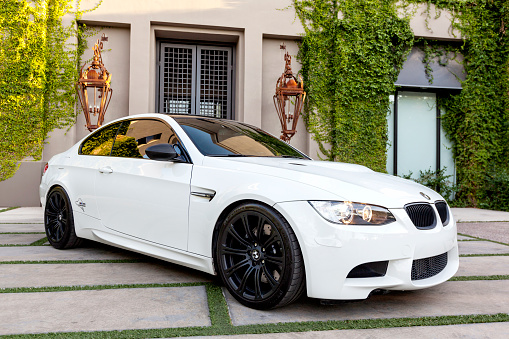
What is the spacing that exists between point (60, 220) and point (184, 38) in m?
6.69

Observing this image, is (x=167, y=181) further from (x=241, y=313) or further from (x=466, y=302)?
(x=466, y=302)

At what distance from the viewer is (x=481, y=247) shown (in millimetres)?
4910

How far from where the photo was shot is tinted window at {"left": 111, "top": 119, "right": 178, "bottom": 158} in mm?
3492

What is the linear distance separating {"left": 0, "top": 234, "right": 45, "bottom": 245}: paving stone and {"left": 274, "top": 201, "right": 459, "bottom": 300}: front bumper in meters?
3.69

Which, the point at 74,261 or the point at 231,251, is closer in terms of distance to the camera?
the point at 231,251

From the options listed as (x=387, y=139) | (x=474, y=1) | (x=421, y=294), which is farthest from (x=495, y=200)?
(x=421, y=294)

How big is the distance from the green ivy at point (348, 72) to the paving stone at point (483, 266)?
5774 mm


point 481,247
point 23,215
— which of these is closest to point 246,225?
point 481,247

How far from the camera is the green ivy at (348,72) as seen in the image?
9898 mm

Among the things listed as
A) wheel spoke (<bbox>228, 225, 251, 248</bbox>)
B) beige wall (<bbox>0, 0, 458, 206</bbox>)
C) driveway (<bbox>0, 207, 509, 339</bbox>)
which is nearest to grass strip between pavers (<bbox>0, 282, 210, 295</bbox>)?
driveway (<bbox>0, 207, 509, 339</bbox>)

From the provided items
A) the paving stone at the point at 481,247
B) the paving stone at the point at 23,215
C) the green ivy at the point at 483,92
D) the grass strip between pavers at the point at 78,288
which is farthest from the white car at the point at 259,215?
the green ivy at the point at 483,92

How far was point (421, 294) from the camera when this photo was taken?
2.99 metres

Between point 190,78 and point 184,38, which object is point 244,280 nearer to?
point 190,78

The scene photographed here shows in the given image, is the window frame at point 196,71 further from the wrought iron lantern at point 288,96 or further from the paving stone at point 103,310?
the paving stone at point 103,310
